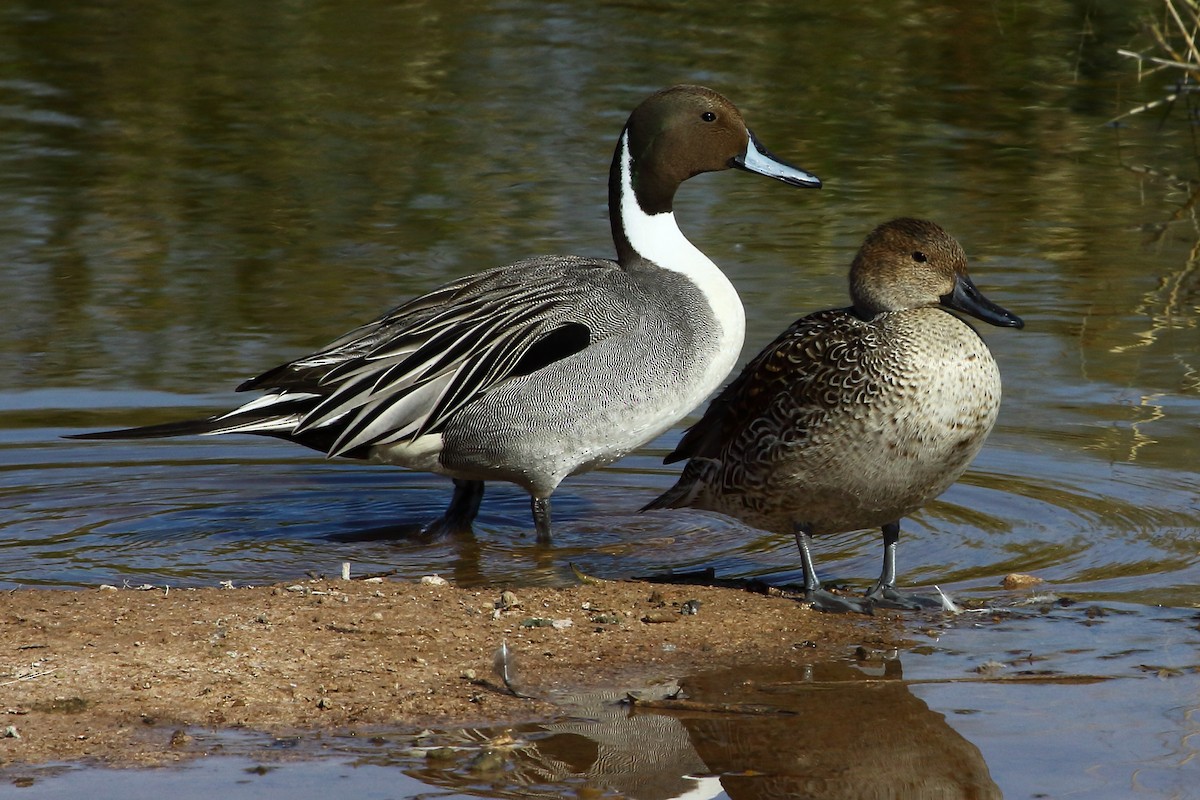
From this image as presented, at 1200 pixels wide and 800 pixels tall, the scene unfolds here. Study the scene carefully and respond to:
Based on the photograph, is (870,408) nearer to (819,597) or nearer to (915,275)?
(915,275)

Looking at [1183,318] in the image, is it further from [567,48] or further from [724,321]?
[567,48]

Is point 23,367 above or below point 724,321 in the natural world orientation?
below

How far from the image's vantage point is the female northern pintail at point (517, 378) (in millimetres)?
6152

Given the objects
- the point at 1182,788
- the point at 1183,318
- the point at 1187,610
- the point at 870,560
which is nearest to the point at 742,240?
the point at 1183,318

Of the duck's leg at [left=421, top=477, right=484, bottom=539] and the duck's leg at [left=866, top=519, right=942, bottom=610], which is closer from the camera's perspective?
the duck's leg at [left=866, top=519, right=942, bottom=610]

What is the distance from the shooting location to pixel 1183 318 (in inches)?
333

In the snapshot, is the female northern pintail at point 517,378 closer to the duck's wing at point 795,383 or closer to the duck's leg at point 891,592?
the duck's wing at point 795,383

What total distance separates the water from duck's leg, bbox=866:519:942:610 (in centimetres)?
26

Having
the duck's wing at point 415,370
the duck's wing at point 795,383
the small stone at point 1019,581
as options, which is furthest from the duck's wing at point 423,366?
the small stone at point 1019,581

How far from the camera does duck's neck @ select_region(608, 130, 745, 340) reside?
6473 mm

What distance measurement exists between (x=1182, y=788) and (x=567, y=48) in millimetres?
12207

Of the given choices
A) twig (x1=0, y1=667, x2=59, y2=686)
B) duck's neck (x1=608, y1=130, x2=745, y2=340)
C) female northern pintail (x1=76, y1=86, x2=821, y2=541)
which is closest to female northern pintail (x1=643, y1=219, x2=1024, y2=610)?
female northern pintail (x1=76, y1=86, x2=821, y2=541)

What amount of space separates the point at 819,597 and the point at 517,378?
1.51m

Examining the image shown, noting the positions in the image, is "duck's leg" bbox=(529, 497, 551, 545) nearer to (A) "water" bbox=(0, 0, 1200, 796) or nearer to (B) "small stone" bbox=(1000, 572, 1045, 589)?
(A) "water" bbox=(0, 0, 1200, 796)
